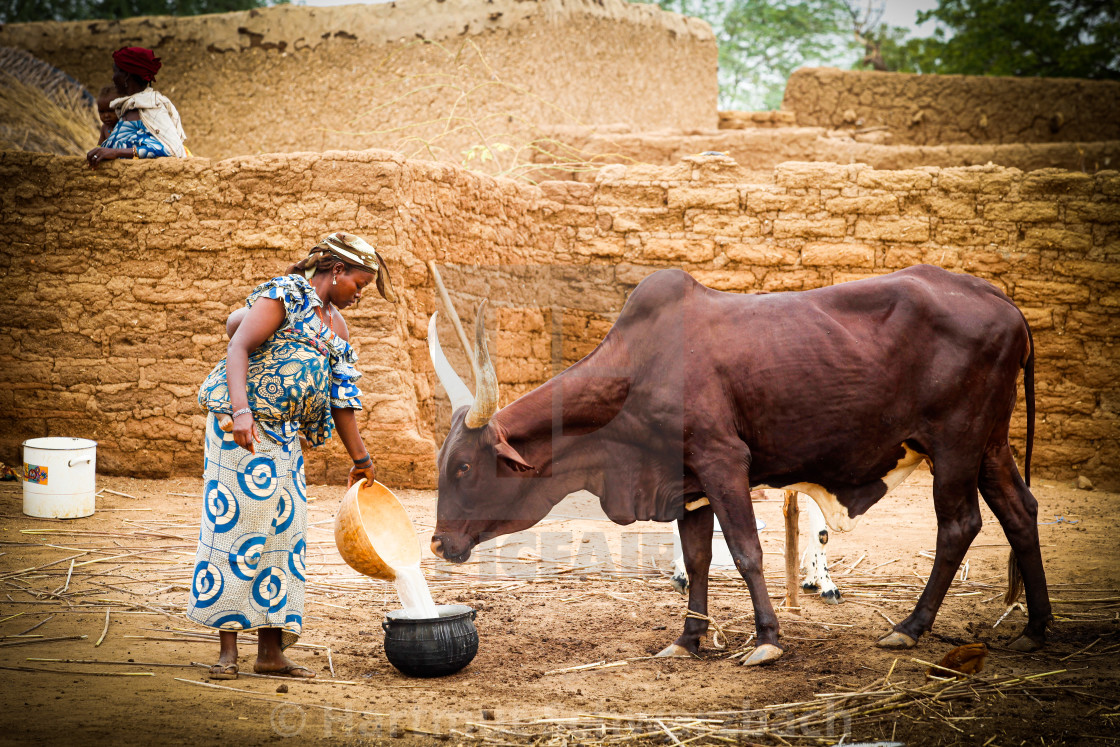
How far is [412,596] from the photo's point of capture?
378 centimetres

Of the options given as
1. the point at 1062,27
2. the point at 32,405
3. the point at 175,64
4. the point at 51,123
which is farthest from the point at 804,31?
the point at 32,405

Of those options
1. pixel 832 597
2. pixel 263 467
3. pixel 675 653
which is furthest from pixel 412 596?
pixel 832 597

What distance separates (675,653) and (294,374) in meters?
2.05

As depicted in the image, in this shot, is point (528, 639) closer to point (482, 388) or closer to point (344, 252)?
point (482, 388)

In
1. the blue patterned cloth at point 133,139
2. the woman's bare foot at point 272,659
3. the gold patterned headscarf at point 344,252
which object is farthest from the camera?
the blue patterned cloth at point 133,139

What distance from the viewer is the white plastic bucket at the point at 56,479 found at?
19.4 ft

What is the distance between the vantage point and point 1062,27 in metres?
17.5

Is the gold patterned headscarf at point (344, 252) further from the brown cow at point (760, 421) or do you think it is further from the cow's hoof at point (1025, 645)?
the cow's hoof at point (1025, 645)

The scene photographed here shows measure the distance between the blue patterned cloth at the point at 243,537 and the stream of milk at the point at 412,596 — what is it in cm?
48

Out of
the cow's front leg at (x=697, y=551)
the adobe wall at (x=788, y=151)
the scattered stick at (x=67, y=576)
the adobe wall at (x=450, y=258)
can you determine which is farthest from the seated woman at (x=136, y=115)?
the cow's front leg at (x=697, y=551)

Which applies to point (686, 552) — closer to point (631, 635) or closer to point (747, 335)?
point (631, 635)

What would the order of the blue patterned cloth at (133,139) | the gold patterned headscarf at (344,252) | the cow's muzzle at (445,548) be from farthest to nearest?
1. the blue patterned cloth at (133,139)
2. the cow's muzzle at (445,548)
3. the gold patterned headscarf at (344,252)

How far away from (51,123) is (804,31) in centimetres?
2198

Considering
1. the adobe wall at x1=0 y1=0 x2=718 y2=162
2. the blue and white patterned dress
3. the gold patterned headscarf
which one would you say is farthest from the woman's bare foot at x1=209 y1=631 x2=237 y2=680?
the adobe wall at x1=0 y1=0 x2=718 y2=162
